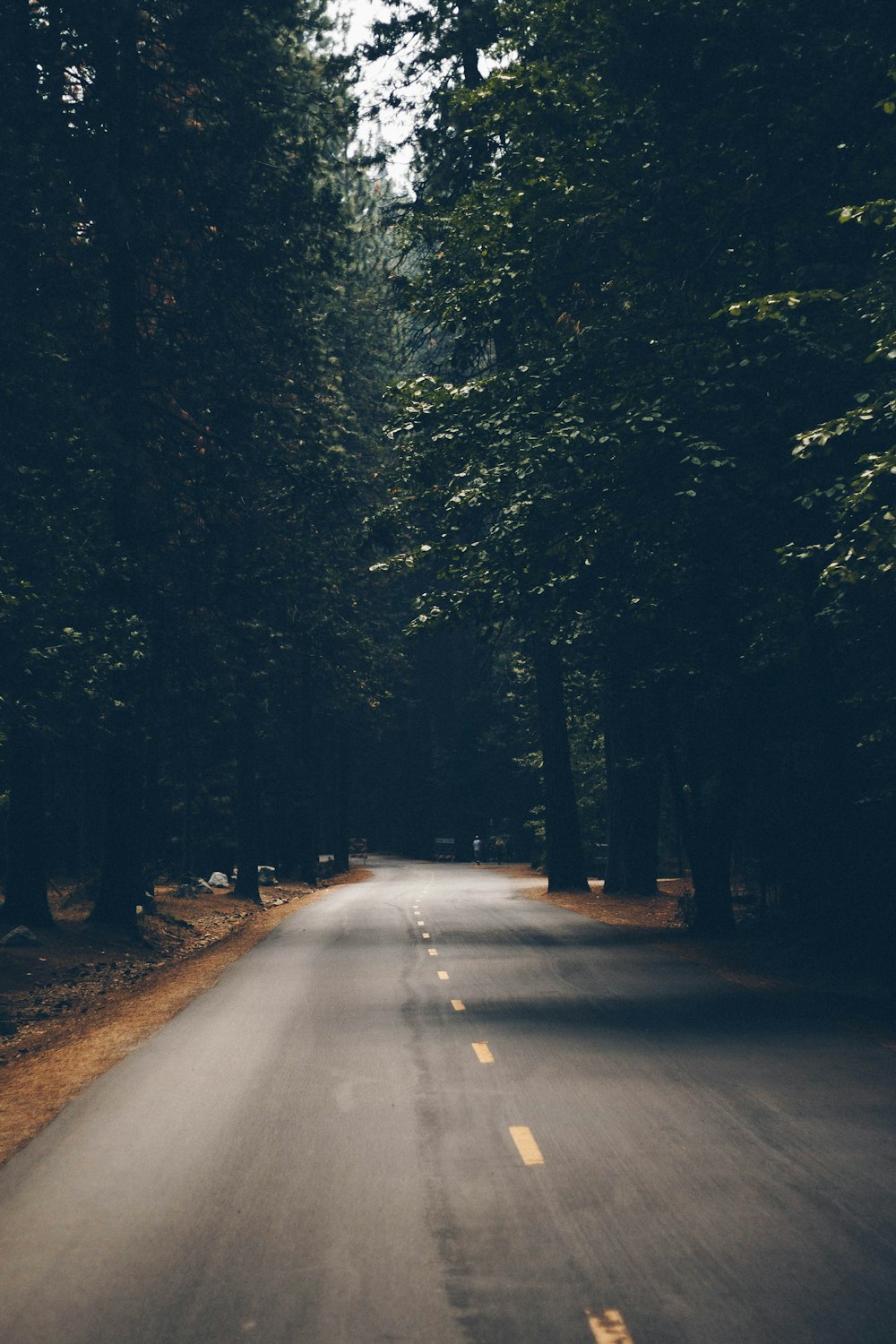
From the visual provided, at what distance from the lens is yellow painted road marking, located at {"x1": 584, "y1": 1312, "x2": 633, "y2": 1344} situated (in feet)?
16.0

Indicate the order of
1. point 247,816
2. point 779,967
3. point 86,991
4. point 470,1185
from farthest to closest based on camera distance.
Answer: point 247,816, point 86,991, point 779,967, point 470,1185

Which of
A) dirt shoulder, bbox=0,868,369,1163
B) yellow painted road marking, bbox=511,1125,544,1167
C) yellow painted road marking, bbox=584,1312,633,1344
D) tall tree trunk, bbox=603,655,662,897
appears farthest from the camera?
tall tree trunk, bbox=603,655,662,897

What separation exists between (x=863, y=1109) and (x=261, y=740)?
37.8 meters

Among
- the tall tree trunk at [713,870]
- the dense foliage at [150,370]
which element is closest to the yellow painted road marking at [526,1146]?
the dense foliage at [150,370]

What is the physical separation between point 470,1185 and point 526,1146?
94cm

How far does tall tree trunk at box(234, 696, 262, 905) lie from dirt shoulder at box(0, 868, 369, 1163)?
4421mm

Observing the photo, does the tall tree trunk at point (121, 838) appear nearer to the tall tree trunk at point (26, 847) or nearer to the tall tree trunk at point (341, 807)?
the tall tree trunk at point (26, 847)

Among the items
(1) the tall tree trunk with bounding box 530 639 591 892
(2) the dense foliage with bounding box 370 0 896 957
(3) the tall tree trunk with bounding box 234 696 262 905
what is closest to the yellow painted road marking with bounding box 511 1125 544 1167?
(2) the dense foliage with bounding box 370 0 896 957

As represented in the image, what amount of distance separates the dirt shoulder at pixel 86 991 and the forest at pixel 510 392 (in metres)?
1.43

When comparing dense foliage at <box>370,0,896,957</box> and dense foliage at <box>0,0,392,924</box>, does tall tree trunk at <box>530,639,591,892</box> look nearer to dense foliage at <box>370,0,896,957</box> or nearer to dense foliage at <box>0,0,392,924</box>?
dense foliage at <box>0,0,392,924</box>

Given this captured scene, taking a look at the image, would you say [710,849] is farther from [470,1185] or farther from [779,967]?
[470,1185]

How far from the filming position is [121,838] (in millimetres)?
24766

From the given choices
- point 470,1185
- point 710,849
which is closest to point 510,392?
point 710,849

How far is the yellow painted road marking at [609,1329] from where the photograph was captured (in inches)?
192
